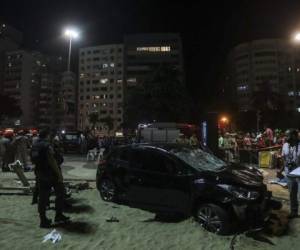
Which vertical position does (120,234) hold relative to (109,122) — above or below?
below

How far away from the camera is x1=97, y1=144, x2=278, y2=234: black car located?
7.10 meters

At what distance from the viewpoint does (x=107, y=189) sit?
10.1 metres

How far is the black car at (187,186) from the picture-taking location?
23.3 ft

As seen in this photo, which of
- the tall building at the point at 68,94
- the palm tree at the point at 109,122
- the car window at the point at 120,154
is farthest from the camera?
the tall building at the point at 68,94

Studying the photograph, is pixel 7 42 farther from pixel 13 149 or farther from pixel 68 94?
pixel 13 149

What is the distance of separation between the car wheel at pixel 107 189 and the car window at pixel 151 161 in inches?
44.6

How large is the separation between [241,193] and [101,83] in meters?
144

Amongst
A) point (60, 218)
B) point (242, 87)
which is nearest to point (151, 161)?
point (60, 218)

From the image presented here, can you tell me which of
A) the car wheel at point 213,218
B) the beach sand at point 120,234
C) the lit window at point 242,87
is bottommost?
the beach sand at point 120,234

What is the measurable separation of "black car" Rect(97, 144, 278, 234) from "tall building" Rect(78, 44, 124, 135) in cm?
13368

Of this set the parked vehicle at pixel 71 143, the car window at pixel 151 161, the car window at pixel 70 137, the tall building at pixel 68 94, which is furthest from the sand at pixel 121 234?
the tall building at pixel 68 94

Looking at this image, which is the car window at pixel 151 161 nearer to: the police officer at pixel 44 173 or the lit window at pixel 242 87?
the police officer at pixel 44 173

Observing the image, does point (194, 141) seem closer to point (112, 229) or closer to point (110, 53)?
point (112, 229)

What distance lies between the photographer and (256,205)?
707cm
